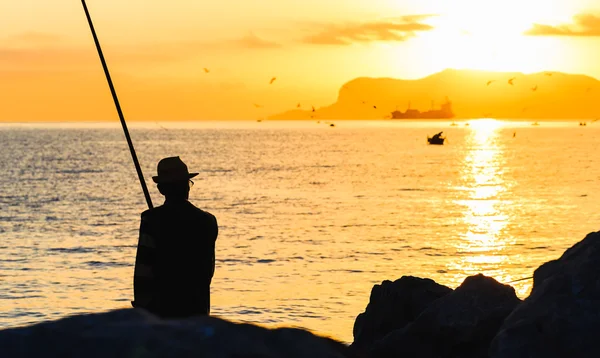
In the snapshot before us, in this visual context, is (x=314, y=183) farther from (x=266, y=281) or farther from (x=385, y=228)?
(x=266, y=281)

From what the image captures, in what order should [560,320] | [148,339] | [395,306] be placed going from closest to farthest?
1. [148,339]
2. [560,320]
3. [395,306]

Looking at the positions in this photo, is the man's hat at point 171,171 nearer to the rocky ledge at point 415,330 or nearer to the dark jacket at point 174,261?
the dark jacket at point 174,261

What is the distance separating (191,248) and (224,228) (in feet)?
93.5

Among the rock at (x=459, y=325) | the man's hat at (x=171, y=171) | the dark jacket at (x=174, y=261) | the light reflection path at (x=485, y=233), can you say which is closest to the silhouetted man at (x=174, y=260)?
the dark jacket at (x=174, y=261)

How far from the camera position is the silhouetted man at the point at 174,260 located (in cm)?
457

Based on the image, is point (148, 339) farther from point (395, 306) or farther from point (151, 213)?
point (395, 306)

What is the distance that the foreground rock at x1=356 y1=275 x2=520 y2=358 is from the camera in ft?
23.4

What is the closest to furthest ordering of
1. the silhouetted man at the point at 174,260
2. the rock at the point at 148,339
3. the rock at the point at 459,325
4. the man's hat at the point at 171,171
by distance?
the rock at the point at 148,339, the silhouetted man at the point at 174,260, the man's hat at the point at 171,171, the rock at the point at 459,325

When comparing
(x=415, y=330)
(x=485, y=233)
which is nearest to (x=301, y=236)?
(x=485, y=233)

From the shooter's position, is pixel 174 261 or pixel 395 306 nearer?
pixel 174 261

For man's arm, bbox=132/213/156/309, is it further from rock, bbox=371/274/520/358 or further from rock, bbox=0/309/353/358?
rock, bbox=371/274/520/358

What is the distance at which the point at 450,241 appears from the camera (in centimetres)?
2919

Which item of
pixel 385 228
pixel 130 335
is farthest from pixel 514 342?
pixel 385 228

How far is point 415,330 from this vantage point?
7523 mm
